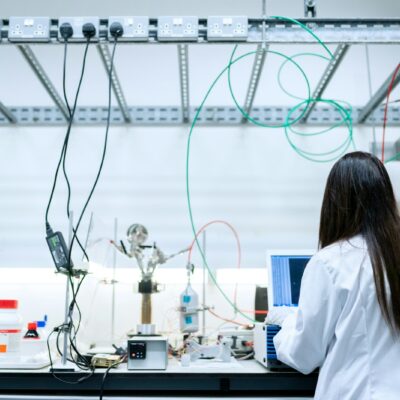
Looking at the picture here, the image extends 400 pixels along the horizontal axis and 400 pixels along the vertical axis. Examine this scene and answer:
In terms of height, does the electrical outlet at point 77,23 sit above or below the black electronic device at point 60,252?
above

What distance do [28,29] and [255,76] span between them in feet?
3.42

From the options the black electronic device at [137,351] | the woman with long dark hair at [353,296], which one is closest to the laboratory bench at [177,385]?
the black electronic device at [137,351]

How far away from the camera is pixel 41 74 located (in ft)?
7.17

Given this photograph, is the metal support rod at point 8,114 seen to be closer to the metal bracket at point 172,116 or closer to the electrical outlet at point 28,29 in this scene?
the metal bracket at point 172,116

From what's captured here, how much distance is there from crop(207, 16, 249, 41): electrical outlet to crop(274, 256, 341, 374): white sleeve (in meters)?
0.85

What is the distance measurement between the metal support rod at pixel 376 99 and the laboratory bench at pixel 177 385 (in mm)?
1417

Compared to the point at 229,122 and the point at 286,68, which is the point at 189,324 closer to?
the point at 229,122

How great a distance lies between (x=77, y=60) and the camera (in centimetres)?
284

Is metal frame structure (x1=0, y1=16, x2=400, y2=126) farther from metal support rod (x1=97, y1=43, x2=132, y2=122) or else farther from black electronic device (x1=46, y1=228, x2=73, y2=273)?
black electronic device (x1=46, y1=228, x2=73, y2=273)

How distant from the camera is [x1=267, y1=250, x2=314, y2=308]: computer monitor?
1582 mm

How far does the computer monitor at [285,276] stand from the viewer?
1582 mm

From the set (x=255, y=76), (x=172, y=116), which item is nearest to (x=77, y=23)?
(x=255, y=76)

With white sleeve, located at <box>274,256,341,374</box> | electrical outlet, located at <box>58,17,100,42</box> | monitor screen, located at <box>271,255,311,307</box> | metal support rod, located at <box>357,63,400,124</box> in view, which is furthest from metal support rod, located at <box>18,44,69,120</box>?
metal support rod, located at <box>357,63,400,124</box>

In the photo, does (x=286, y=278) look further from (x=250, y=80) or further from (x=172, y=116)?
(x=172, y=116)
